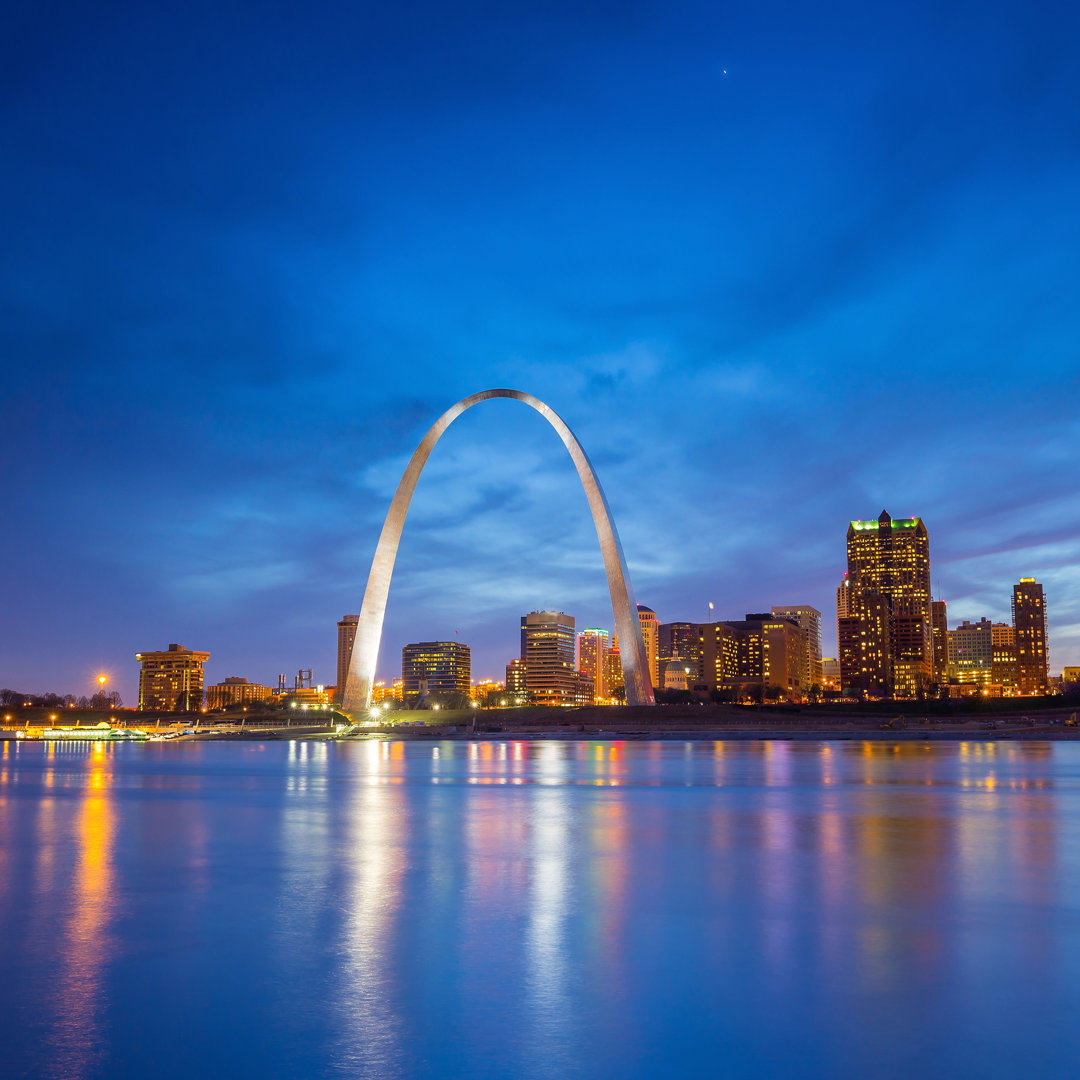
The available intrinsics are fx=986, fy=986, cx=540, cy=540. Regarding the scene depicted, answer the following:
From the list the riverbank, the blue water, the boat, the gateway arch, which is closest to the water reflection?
the blue water

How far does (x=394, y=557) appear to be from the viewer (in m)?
68.9

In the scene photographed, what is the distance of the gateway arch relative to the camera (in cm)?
6556

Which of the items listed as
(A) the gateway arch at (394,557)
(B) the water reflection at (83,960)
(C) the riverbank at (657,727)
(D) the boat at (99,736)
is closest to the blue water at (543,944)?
(B) the water reflection at (83,960)

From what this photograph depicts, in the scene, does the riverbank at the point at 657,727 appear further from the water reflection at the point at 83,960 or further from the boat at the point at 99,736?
the water reflection at the point at 83,960

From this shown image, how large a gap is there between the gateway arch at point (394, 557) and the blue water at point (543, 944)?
49.7m

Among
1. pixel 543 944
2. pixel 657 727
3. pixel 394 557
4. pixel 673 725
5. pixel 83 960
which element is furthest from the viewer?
pixel 394 557

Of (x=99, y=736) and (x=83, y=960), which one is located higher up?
(x=83, y=960)

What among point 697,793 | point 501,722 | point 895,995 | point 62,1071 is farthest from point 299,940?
point 501,722

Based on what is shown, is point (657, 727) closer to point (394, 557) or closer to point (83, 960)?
A: point (394, 557)

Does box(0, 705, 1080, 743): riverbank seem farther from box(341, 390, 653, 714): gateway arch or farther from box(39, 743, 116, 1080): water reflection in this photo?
box(39, 743, 116, 1080): water reflection

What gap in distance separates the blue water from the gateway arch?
49.7m

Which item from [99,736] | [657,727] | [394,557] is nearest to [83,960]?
[657,727]

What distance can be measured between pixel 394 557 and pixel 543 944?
62.8 m

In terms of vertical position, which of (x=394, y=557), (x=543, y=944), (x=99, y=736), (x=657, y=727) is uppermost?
(x=394, y=557)
